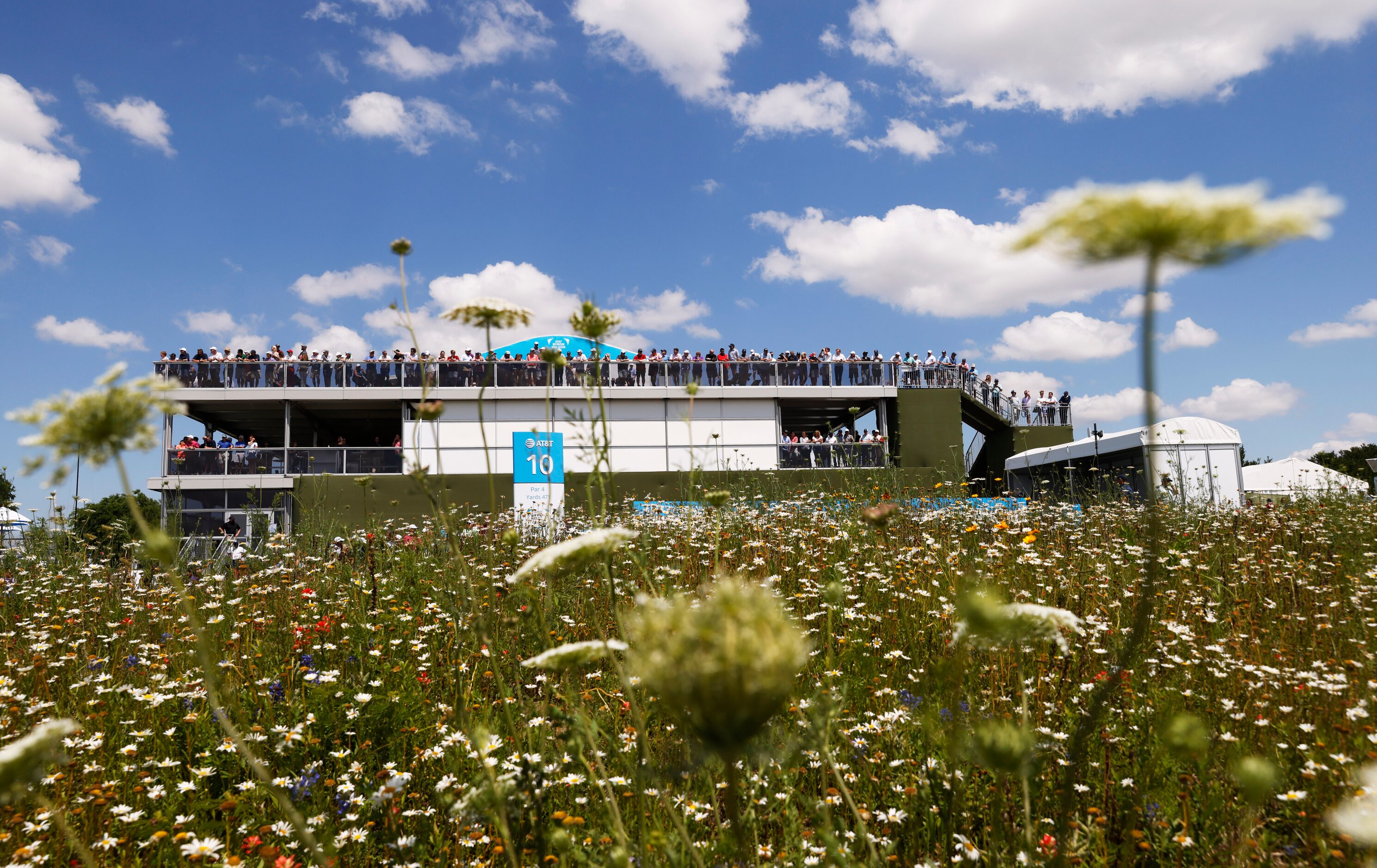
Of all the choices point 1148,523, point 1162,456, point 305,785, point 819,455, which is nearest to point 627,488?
point 819,455

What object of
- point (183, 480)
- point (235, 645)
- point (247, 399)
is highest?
point (247, 399)

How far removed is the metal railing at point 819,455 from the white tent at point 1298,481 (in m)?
11.0

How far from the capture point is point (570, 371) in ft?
82.3

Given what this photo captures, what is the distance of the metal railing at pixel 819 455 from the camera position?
2516 cm

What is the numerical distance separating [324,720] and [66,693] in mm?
1848

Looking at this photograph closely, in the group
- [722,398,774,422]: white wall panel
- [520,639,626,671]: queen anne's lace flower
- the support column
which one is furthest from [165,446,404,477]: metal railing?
[520,639,626,671]: queen anne's lace flower

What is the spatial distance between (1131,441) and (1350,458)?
1656 inches

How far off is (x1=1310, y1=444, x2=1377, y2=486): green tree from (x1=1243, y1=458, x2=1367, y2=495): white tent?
22384 mm

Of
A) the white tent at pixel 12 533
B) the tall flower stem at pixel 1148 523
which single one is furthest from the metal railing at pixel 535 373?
the tall flower stem at pixel 1148 523

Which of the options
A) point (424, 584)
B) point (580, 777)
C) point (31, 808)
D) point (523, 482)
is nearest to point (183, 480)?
point (523, 482)

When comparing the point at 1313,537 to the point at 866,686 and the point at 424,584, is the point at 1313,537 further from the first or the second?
the point at 424,584

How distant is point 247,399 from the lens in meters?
26.6

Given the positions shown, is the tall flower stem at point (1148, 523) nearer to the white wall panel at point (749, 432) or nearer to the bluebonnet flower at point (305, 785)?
the bluebonnet flower at point (305, 785)

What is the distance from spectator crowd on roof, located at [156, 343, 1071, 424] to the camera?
86.7 ft
